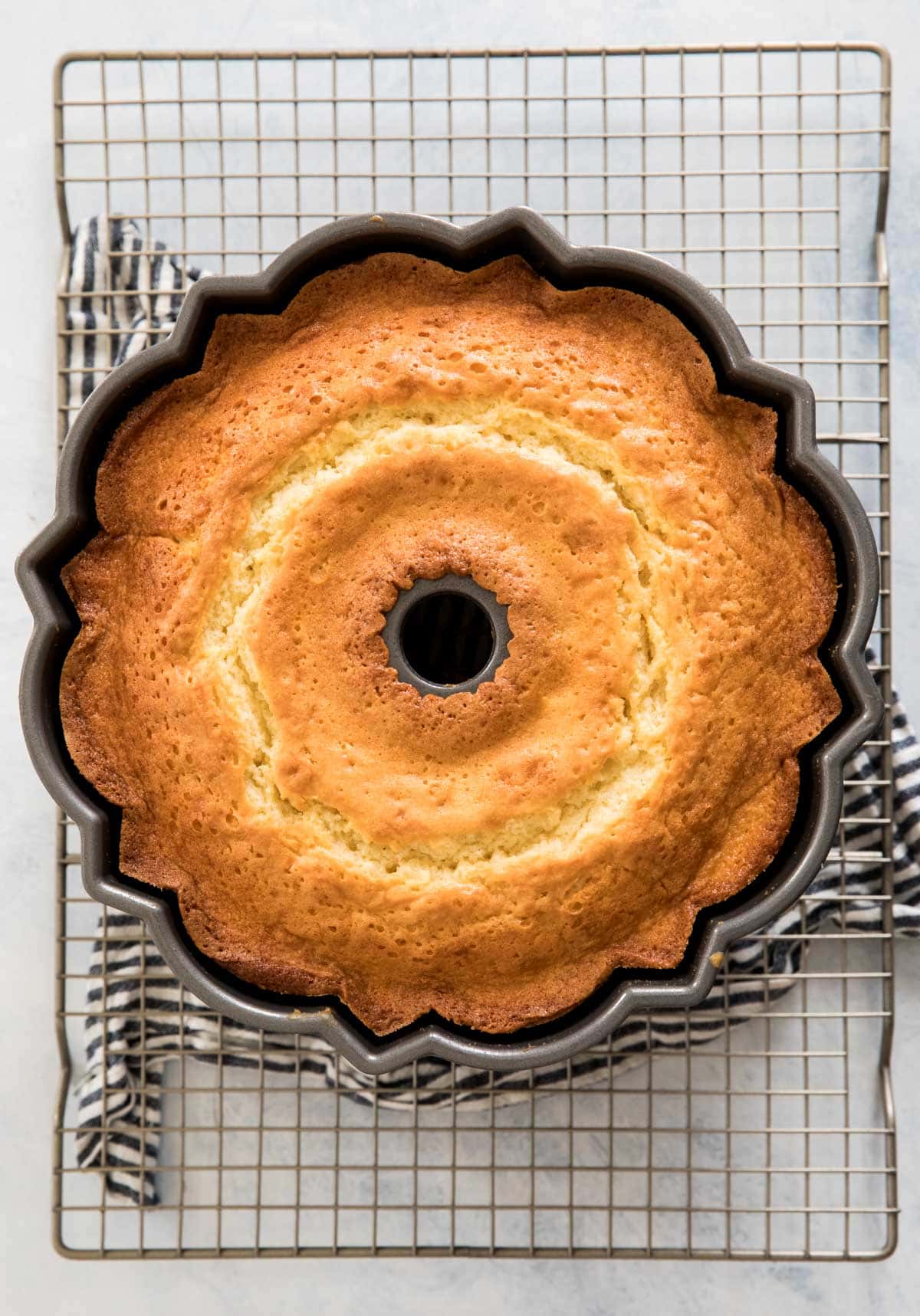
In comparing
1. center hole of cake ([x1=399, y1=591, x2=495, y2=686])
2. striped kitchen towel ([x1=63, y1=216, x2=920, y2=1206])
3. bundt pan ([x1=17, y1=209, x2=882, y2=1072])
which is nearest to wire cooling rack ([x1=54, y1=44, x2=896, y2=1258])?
striped kitchen towel ([x1=63, y1=216, x2=920, y2=1206])

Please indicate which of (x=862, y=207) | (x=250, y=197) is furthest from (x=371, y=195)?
(x=862, y=207)

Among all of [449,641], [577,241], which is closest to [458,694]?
[449,641]

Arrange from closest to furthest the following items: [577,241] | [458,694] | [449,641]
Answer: [458,694] → [449,641] → [577,241]

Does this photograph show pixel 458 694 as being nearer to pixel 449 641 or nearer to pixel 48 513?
pixel 449 641

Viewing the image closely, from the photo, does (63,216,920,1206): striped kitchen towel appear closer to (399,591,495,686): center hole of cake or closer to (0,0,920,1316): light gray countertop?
(0,0,920,1316): light gray countertop

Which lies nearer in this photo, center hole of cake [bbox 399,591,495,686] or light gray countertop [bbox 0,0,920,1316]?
center hole of cake [bbox 399,591,495,686]

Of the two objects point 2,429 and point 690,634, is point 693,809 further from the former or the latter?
point 2,429
